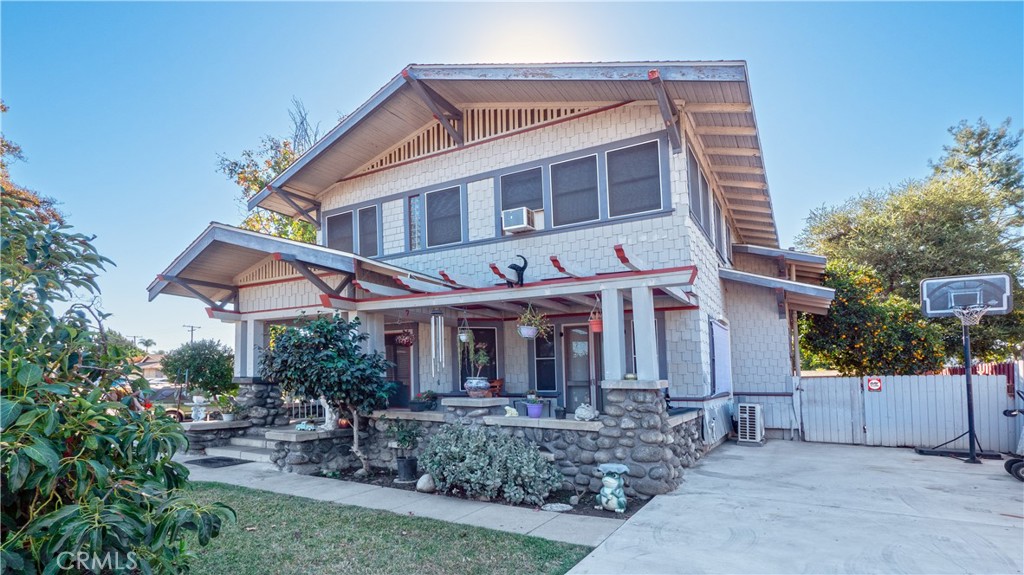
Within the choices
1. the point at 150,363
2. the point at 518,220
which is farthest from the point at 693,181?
the point at 150,363

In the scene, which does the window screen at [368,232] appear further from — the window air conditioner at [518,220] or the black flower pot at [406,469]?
the black flower pot at [406,469]

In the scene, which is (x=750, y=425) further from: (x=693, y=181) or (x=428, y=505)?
(x=428, y=505)

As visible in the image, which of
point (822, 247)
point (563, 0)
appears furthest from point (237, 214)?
point (822, 247)

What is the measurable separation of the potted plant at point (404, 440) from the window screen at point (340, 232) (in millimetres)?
4788

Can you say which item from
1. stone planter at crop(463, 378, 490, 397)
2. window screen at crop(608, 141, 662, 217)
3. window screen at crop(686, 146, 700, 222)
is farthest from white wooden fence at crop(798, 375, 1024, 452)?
stone planter at crop(463, 378, 490, 397)

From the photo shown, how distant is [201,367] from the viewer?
13.0 m

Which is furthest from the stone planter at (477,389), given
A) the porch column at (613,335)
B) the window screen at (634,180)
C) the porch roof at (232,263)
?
the window screen at (634,180)

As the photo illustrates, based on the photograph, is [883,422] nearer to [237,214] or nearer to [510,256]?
[510,256]

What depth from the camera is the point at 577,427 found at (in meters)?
7.05

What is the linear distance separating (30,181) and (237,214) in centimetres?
606

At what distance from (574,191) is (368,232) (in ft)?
15.4

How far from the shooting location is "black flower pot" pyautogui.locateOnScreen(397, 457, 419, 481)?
7.67 m

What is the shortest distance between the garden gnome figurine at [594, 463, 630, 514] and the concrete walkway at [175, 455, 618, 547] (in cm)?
33

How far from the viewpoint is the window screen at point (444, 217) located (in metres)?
10.5
